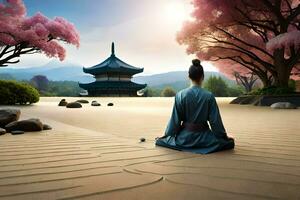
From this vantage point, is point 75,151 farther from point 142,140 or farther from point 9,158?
point 142,140

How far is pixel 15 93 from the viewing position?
14562 millimetres

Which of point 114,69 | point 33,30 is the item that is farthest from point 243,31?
point 114,69

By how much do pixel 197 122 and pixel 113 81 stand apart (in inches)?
1543

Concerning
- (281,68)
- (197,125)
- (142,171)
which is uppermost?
(281,68)

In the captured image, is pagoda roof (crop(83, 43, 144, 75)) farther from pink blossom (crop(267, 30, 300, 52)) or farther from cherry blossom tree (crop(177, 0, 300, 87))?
pink blossom (crop(267, 30, 300, 52))

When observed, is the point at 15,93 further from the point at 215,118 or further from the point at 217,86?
the point at 217,86

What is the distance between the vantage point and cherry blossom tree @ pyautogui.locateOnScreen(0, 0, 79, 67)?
55.9 ft

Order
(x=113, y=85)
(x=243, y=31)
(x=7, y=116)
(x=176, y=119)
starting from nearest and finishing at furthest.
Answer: (x=176, y=119) → (x=7, y=116) → (x=243, y=31) → (x=113, y=85)

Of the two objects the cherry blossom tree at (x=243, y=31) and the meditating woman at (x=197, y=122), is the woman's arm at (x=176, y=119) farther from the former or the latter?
Answer: the cherry blossom tree at (x=243, y=31)

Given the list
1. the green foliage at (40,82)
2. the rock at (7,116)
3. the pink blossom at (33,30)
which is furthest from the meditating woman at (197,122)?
the green foliage at (40,82)

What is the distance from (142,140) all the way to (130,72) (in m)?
39.7

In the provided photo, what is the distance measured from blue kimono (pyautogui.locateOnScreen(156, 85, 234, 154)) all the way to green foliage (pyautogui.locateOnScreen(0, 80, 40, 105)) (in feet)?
40.5

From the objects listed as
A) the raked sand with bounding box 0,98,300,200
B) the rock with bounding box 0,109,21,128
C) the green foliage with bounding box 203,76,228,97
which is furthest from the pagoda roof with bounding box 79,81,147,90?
the raked sand with bounding box 0,98,300,200

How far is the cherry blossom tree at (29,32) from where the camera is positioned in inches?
671
